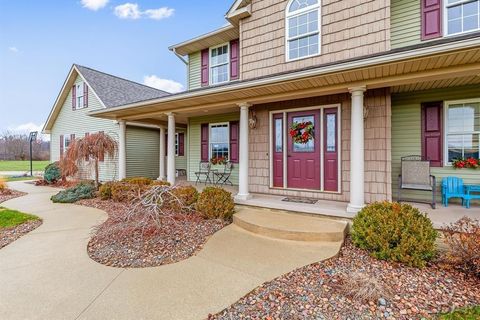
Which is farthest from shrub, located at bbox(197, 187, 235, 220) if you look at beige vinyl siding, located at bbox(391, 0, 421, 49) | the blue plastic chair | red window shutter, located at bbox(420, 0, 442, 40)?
red window shutter, located at bbox(420, 0, 442, 40)

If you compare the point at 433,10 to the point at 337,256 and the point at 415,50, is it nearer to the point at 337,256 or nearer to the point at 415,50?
the point at 415,50

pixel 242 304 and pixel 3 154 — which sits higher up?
pixel 3 154

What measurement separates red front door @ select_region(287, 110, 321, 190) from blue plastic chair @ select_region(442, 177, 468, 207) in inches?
106

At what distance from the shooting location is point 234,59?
8438mm

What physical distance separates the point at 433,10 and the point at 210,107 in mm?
5918

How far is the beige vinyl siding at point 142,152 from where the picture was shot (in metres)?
12.4

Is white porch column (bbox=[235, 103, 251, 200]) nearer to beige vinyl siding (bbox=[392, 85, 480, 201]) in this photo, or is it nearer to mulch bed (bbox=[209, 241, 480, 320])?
mulch bed (bbox=[209, 241, 480, 320])

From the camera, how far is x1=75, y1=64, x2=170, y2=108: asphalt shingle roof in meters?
12.7

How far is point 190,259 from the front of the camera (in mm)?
3396

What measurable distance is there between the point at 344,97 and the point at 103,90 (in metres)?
12.6

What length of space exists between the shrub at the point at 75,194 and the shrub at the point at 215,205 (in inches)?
194

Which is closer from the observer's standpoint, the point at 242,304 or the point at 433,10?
the point at 242,304

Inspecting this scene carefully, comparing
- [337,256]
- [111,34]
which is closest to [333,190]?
[337,256]

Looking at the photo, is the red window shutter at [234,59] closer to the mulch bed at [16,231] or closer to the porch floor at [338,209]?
the porch floor at [338,209]
